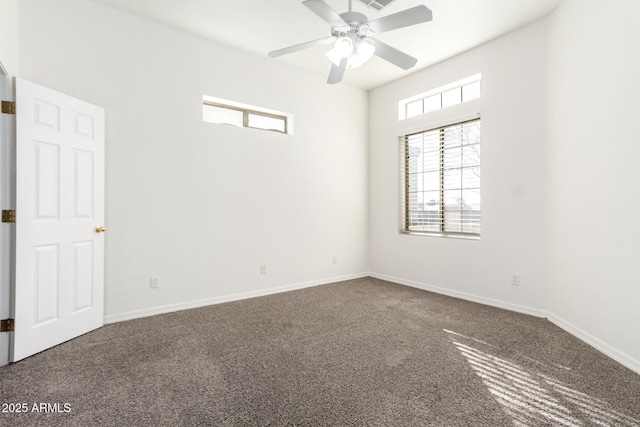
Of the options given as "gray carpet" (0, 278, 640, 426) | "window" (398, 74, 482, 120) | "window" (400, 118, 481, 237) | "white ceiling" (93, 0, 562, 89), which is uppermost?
"white ceiling" (93, 0, 562, 89)

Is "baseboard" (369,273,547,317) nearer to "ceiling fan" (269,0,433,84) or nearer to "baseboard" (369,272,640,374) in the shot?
"baseboard" (369,272,640,374)

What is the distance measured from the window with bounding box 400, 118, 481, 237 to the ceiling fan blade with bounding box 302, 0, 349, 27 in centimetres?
247

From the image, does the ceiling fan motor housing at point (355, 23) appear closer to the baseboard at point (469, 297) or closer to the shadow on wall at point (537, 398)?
the shadow on wall at point (537, 398)

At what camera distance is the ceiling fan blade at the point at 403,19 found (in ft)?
6.70

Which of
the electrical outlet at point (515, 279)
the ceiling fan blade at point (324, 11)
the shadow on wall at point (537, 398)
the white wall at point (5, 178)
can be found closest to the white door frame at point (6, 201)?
the white wall at point (5, 178)

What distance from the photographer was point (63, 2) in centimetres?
288

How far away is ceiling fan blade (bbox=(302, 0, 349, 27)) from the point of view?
202cm

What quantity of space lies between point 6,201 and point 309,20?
10.1 ft

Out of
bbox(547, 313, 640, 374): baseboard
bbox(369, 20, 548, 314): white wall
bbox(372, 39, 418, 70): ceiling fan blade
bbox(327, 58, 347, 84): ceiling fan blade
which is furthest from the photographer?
bbox(369, 20, 548, 314): white wall

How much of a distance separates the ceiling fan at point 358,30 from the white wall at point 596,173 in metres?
1.53

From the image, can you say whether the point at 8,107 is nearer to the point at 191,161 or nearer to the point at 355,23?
the point at 191,161

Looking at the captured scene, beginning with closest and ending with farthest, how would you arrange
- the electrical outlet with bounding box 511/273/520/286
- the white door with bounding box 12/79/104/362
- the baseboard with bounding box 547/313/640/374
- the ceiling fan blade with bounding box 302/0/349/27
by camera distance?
the ceiling fan blade with bounding box 302/0/349/27, the baseboard with bounding box 547/313/640/374, the white door with bounding box 12/79/104/362, the electrical outlet with bounding box 511/273/520/286

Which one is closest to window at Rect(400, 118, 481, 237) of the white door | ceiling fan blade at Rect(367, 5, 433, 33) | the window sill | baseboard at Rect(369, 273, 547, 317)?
the window sill

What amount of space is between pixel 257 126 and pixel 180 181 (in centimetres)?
131
